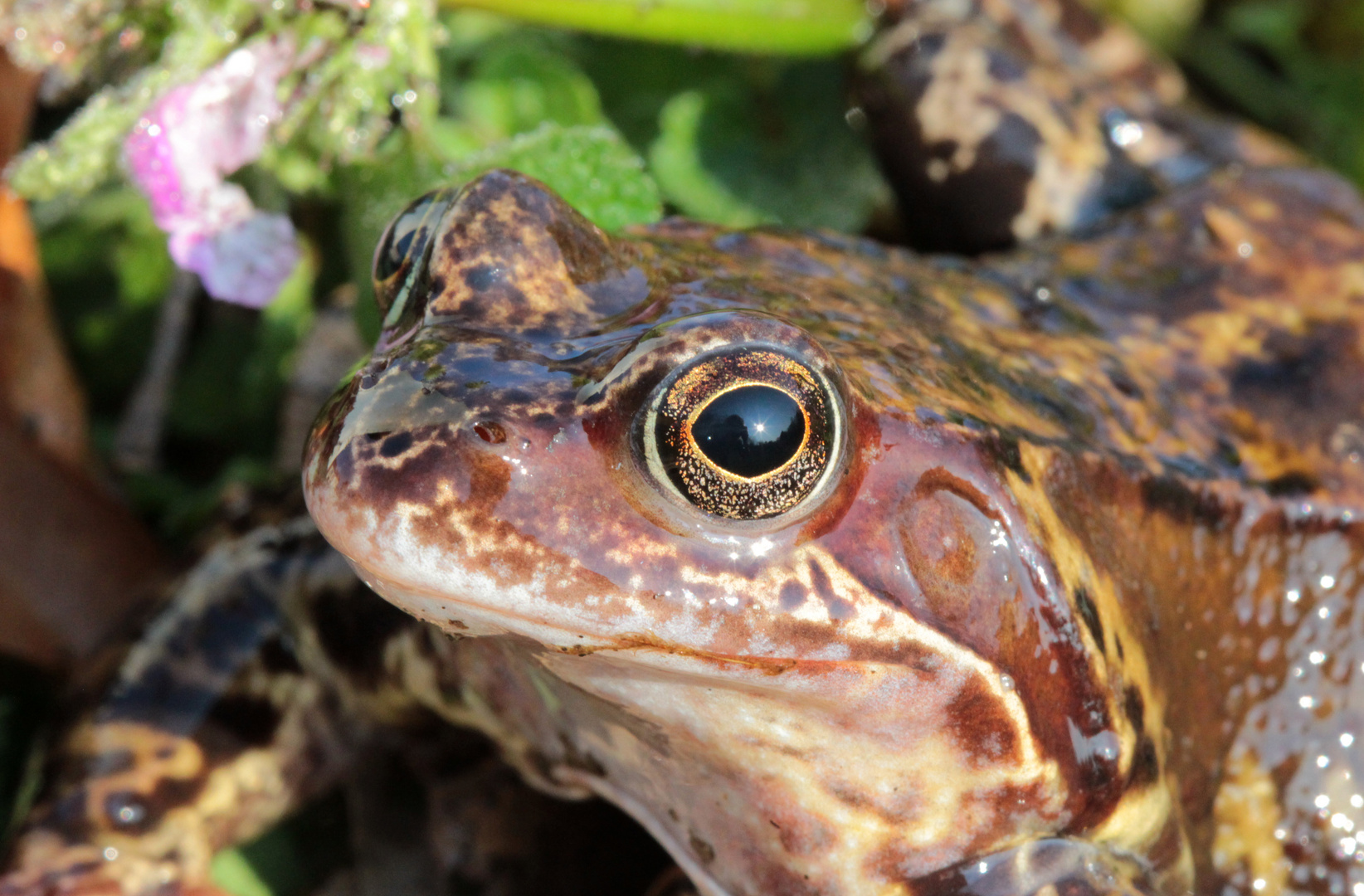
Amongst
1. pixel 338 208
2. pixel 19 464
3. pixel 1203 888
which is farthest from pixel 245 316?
pixel 1203 888

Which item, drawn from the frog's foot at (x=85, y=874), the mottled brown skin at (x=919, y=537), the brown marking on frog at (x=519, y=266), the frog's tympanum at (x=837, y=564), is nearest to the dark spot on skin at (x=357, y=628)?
the frog's tympanum at (x=837, y=564)

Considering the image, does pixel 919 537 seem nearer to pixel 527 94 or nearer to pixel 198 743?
pixel 198 743

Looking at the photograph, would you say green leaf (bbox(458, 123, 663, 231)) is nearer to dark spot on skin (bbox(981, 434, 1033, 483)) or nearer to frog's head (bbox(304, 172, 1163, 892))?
frog's head (bbox(304, 172, 1163, 892))

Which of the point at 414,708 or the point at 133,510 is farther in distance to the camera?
the point at 133,510

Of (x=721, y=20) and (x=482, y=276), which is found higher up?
(x=482, y=276)

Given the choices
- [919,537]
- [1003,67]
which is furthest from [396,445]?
[1003,67]

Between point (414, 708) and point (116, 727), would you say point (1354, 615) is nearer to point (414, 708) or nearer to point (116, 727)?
point (414, 708)

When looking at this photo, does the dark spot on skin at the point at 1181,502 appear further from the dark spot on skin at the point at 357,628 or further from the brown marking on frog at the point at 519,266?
the dark spot on skin at the point at 357,628
